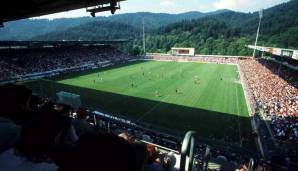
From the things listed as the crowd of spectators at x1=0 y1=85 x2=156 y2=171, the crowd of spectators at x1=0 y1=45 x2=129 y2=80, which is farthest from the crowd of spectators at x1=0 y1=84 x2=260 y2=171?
the crowd of spectators at x1=0 y1=45 x2=129 y2=80

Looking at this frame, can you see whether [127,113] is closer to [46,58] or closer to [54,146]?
[54,146]

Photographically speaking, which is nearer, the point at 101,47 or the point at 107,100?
the point at 107,100

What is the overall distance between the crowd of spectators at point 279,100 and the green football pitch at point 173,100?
2.26 m

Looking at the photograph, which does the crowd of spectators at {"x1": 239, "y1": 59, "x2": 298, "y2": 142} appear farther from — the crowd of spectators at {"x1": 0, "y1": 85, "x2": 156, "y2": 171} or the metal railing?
the crowd of spectators at {"x1": 0, "y1": 85, "x2": 156, "y2": 171}

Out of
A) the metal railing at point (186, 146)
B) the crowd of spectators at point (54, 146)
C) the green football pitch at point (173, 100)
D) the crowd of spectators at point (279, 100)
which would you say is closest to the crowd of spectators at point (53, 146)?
the crowd of spectators at point (54, 146)

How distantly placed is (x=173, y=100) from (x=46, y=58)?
116ft

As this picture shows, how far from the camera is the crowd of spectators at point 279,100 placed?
19275 mm

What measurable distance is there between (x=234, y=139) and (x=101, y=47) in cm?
6440

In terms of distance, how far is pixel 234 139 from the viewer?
68.4 feet

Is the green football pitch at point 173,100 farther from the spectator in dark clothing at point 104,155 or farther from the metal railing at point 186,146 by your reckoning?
the spectator in dark clothing at point 104,155

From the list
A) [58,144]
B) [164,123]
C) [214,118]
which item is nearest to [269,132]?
[214,118]

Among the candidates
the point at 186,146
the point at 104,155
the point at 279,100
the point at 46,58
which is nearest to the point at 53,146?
the point at 104,155

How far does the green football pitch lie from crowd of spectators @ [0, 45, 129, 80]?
273 inches

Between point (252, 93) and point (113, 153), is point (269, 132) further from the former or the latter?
point (113, 153)
